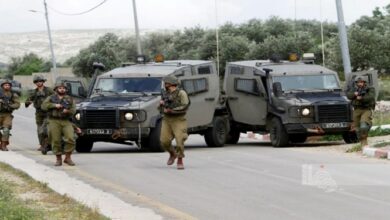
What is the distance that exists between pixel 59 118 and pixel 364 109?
7.30m

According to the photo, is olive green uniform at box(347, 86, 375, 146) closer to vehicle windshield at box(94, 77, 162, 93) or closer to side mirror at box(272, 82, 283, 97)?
side mirror at box(272, 82, 283, 97)

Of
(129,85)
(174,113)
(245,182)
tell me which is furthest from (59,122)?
(129,85)

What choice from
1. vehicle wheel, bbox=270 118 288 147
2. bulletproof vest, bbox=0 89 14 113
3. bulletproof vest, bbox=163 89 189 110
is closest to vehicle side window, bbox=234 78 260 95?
vehicle wheel, bbox=270 118 288 147

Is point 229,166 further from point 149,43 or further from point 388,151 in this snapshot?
point 149,43

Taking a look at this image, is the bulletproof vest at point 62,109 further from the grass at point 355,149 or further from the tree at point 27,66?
the tree at point 27,66

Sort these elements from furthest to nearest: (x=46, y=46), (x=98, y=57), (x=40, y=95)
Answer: (x=46, y=46), (x=98, y=57), (x=40, y=95)

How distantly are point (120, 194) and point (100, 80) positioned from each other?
9267 millimetres

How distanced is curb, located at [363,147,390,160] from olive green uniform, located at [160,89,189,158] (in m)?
4.56

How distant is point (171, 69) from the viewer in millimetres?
21391

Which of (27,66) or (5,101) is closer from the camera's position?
(5,101)

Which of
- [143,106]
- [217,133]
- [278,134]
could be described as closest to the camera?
[143,106]

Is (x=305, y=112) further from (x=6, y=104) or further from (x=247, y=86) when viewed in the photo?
(x=6, y=104)

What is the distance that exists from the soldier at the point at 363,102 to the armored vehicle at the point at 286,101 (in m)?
1.15

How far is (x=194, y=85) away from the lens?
21.6 metres
